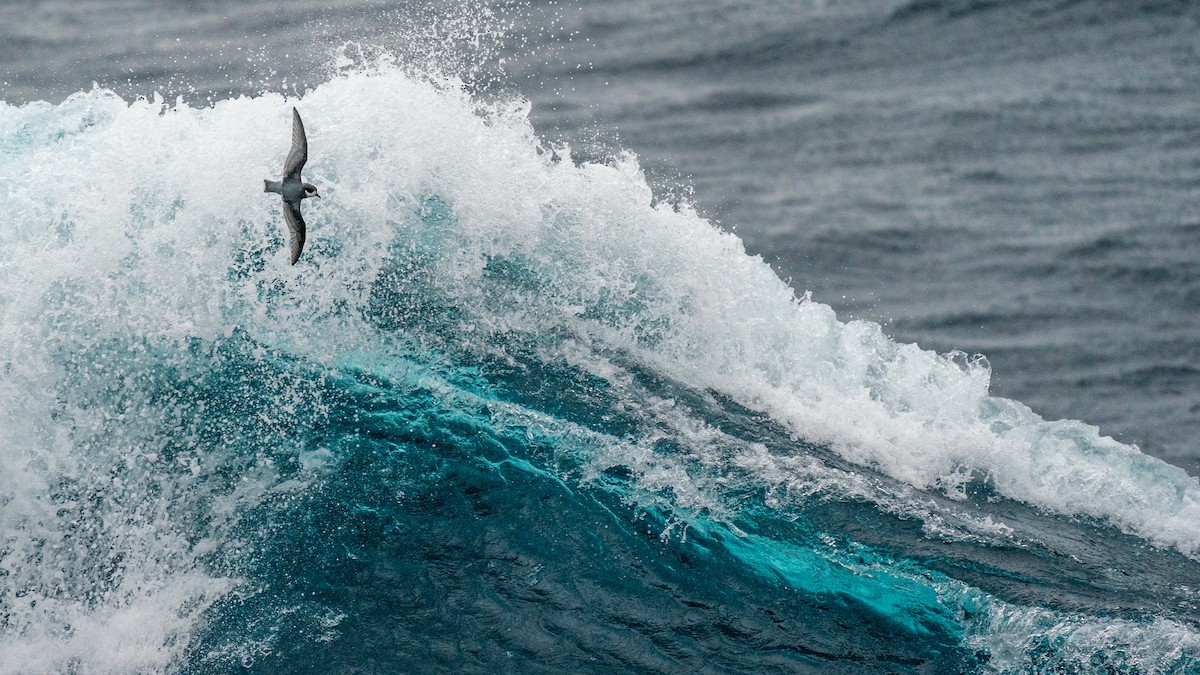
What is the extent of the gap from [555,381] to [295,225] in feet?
5.54

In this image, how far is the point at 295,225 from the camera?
4.92m

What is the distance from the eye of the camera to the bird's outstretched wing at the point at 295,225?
190 inches

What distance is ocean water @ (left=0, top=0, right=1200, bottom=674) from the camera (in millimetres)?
5141

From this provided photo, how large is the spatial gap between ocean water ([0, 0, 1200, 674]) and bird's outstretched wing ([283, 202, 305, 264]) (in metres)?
1.10

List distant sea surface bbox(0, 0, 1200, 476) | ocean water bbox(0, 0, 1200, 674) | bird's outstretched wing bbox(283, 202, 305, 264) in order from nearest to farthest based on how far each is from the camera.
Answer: bird's outstretched wing bbox(283, 202, 305, 264) → ocean water bbox(0, 0, 1200, 674) → distant sea surface bbox(0, 0, 1200, 476)

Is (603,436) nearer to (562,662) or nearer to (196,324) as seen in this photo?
(562,662)

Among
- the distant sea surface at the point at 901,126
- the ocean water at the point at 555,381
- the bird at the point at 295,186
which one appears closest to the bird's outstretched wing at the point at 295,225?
the bird at the point at 295,186

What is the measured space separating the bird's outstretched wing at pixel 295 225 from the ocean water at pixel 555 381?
1100 mm

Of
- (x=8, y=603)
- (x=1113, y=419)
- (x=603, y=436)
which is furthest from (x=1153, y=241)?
(x=8, y=603)

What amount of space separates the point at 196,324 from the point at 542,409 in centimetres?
171


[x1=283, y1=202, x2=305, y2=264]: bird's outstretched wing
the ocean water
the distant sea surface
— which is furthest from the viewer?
the distant sea surface

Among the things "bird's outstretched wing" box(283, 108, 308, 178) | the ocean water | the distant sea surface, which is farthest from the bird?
the distant sea surface

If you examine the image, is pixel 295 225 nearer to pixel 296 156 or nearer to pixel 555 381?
pixel 296 156

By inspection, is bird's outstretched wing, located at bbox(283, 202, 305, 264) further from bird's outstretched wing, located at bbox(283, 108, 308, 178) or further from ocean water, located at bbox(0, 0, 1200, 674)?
ocean water, located at bbox(0, 0, 1200, 674)
